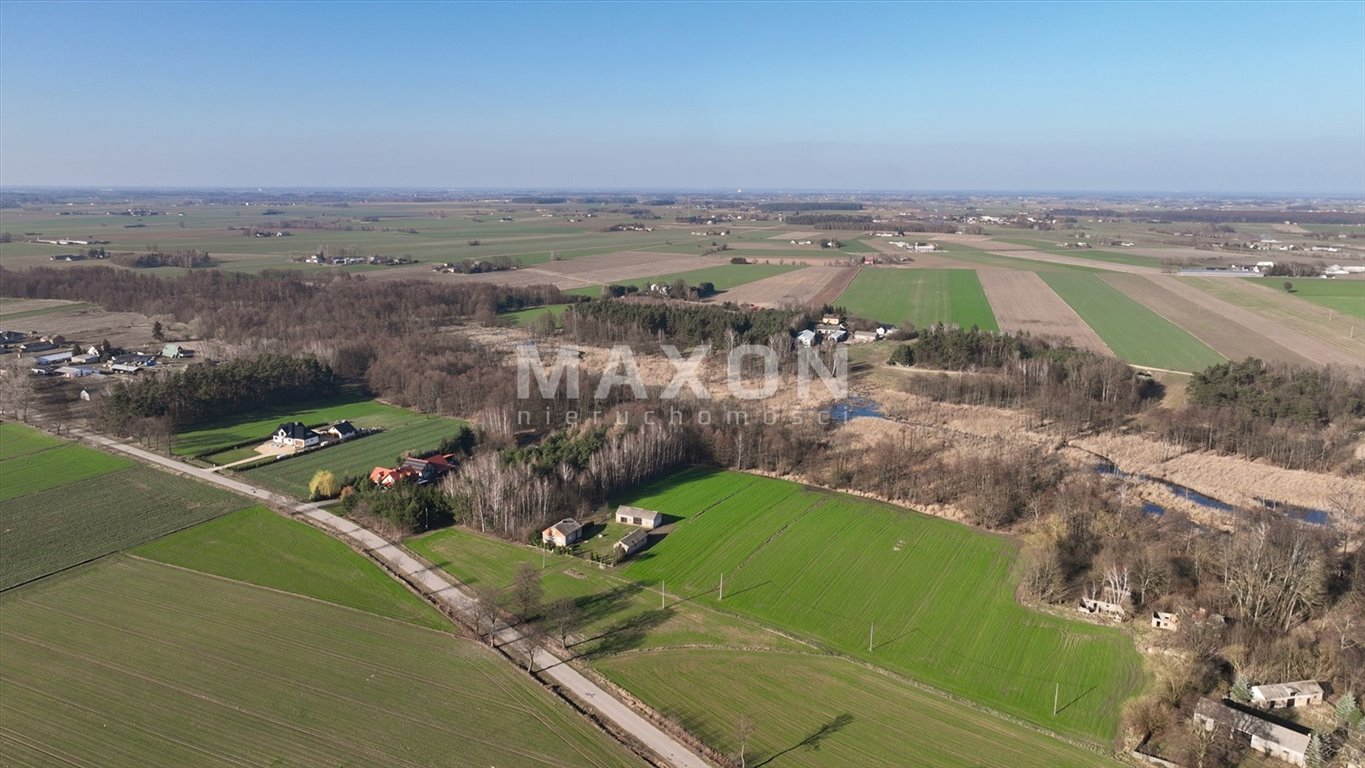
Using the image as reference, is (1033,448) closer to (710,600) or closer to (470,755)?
(710,600)

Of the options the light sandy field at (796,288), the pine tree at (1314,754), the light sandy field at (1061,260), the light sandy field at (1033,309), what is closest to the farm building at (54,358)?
the light sandy field at (796,288)

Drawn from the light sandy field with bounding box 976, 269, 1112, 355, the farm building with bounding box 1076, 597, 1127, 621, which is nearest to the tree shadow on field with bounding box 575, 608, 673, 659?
the farm building with bounding box 1076, 597, 1127, 621

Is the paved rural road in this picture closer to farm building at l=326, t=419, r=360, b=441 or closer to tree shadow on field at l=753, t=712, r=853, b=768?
tree shadow on field at l=753, t=712, r=853, b=768

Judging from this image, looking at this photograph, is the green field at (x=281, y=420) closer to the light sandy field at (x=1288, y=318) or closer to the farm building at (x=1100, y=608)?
the farm building at (x=1100, y=608)

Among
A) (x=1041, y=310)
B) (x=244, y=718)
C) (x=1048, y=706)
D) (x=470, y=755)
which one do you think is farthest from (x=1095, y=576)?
(x=1041, y=310)

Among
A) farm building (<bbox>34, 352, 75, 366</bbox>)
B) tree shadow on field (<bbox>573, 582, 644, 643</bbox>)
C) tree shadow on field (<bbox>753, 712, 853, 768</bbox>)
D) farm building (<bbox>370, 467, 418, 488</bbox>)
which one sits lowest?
tree shadow on field (<bbox>753, 712, 853, 768</bbox>)

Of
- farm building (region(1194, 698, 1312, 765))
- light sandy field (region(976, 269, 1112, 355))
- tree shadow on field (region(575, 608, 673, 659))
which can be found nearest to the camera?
farm building (region(1194, 698, 1312, 765))
